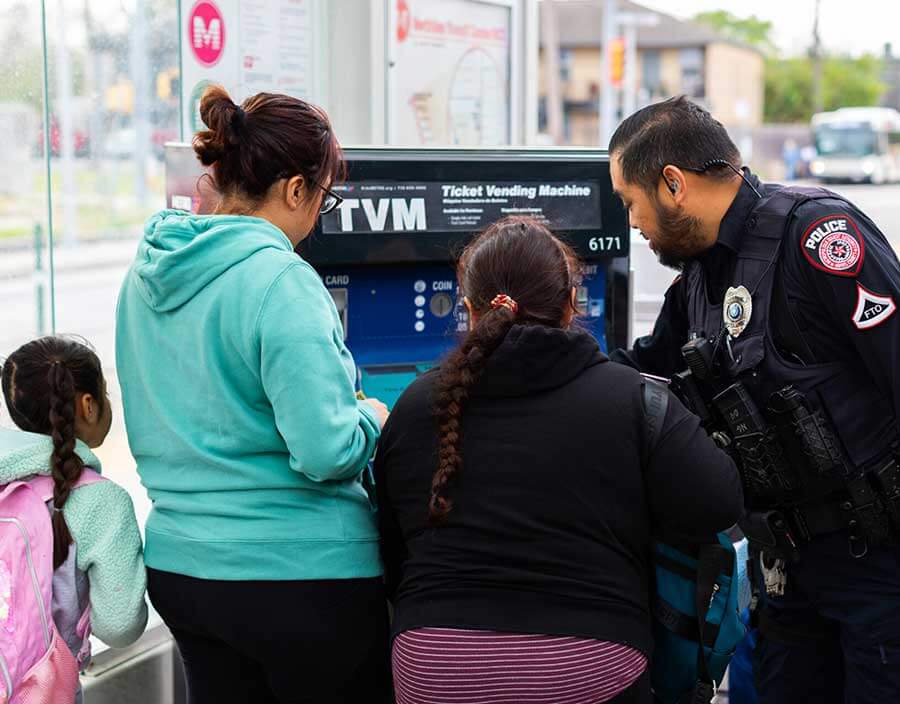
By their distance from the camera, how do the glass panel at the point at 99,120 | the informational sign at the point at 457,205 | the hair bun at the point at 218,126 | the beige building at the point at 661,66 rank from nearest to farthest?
the hair bun at the point at 218,126 → the informational sign at the point at 457,205 → the glass panel at the point at 99,120 → the beige building at the point at 661,66

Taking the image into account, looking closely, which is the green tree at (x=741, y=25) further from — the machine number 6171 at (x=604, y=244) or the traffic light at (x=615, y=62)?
the machine number 6171 at (x=604, y=244)

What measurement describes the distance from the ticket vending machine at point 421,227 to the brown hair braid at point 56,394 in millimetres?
542

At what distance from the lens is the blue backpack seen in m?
2.05

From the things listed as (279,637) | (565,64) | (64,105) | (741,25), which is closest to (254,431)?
(279,637)

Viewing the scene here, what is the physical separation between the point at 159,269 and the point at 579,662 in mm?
963

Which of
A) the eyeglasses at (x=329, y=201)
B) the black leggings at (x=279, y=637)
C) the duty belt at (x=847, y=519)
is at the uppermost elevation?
the eyeglasses at (x=329, y=201)

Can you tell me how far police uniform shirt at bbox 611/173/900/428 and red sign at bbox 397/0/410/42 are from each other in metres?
1.59

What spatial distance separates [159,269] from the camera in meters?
1.95

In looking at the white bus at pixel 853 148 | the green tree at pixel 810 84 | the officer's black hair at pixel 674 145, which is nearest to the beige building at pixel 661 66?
the green tree at pixel 810 84

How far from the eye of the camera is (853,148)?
3241 centimetres

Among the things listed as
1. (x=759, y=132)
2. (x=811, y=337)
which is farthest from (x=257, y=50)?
(x=759, y=132)

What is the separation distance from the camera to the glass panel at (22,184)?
2.79 meters

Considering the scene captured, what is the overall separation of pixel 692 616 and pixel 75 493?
1.17 meters

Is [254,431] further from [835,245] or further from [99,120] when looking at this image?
[99,120]
